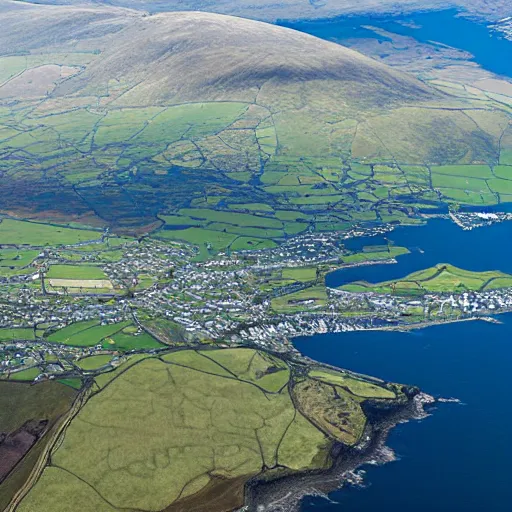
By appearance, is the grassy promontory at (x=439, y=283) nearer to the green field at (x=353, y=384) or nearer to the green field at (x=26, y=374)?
the green field at (x=353, y=384)

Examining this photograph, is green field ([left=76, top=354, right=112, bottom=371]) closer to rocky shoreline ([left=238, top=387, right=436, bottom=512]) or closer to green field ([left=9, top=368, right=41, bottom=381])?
green field ([left=9, top=368, right=41, bottom=381])

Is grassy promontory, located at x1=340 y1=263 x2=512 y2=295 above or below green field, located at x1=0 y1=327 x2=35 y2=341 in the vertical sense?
below

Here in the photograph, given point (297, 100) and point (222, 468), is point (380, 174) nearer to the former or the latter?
point (297, 100)

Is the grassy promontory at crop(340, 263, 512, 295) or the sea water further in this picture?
the grassy promontory at crop(340, 263, 512, 295)

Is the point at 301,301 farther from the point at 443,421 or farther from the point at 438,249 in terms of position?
the point at 438,249

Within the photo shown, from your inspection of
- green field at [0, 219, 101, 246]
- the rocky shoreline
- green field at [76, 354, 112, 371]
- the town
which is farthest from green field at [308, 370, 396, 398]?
green field at [0, 219, 101, 246]

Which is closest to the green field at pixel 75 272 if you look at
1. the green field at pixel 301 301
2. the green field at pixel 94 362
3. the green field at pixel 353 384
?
the green field at pixel 94 362
